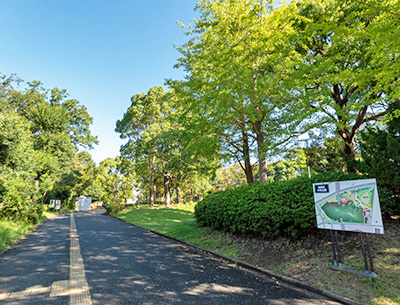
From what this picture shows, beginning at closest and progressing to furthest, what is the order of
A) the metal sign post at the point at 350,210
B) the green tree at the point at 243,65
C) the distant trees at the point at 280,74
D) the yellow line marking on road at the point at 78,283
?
the yellow line marking on road at the point at 78,283 → the metal sign post at the point at 350,210 → the distant trees at the point at 280,74 → the green tree at the point at 243,65

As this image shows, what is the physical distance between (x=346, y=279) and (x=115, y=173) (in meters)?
34.4

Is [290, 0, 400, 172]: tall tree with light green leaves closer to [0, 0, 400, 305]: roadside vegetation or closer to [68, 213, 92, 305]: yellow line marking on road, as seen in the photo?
[0, 0, 400, 305]: roadside vegetation

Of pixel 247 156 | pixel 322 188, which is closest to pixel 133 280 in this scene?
pixel 322 188

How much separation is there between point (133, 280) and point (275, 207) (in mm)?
3641

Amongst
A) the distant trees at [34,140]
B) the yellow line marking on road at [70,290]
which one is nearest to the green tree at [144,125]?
the distant trees at [34,140]

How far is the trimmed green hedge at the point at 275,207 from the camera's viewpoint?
4.70 meters

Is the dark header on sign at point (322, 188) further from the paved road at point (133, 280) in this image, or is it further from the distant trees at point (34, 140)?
the distant trees at point (34, 140)

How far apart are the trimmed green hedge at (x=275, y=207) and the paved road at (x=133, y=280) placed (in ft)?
4.39

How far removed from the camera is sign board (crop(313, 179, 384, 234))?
3.51m

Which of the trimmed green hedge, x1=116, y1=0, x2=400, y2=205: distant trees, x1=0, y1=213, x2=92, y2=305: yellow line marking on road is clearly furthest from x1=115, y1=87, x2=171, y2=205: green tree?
x1=0, y1=213, x2=92, y2=305: yellow line marking on road

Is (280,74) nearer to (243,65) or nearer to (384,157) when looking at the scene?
(243,65)

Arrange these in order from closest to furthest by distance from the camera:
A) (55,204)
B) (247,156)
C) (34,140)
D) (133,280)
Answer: (133,280)
(247,156)
(34,140)
(55,204)

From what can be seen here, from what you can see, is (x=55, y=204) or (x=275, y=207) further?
(x=55, y=204)

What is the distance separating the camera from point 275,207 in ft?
17.0
